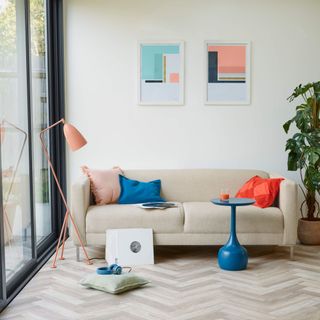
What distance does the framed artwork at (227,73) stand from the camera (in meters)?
5.65

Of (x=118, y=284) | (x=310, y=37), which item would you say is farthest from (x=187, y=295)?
(x=310, y=37)

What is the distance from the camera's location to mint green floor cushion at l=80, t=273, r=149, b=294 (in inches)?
151

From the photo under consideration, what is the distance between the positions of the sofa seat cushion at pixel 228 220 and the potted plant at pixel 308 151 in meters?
0.62

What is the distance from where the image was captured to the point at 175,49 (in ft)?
18.5

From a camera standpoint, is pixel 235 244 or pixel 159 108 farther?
pixel 159 108

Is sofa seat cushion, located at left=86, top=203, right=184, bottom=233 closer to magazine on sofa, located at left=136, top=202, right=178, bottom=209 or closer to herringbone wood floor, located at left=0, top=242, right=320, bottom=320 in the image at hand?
magazine on sofa, located at left=136, top=202, right=178, bottom=209

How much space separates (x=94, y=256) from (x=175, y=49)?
2.25 meters

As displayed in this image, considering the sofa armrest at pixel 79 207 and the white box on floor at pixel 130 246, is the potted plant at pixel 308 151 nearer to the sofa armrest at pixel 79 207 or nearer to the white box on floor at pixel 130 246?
the white box on floor at pixel 130 246

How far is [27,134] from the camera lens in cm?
439

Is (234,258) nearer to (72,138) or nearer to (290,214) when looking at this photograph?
(290,214)

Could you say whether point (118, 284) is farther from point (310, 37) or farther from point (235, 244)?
point (310, 37)

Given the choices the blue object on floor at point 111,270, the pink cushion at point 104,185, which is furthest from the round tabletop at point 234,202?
the pink cushion at point 104,185

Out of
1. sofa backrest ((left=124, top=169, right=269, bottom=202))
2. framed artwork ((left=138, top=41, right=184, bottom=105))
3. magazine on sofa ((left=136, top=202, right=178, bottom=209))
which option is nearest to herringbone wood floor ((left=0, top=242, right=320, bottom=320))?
magazine on sofa ((left=136, top=202, right=178, bottom=209))

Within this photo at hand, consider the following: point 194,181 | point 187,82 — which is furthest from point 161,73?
point 194,181
